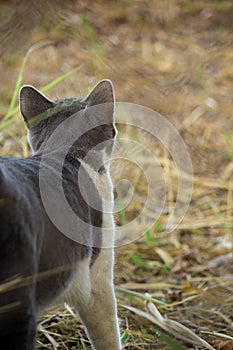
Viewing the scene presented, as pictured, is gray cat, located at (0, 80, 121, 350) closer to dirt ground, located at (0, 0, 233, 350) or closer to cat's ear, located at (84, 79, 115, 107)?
cat's ear, located at (84, 79, 115, 107)

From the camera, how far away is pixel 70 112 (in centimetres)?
246

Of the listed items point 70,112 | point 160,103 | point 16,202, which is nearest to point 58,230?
point 16,202

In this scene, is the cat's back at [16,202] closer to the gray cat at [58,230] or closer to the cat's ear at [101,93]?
the gray cat at [58,230]

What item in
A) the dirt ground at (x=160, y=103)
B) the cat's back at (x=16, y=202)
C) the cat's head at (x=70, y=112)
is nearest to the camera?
the cat's back at (x=16, y=202)

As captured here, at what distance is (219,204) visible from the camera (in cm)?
417

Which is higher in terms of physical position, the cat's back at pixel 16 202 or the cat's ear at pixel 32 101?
the cat's ear at pixel 32 101

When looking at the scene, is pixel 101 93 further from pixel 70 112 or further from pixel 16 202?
pixel 16 202

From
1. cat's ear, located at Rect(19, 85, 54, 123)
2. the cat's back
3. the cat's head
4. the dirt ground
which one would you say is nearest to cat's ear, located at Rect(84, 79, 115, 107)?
the cat's head

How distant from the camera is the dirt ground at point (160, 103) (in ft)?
9.71

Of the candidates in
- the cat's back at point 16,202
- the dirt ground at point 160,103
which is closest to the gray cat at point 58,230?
the cat's back at point 16,202

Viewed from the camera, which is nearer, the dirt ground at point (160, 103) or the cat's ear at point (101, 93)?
the cat's ear at point (101, 93)

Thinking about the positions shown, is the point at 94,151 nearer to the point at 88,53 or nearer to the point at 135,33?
the point at 88,53

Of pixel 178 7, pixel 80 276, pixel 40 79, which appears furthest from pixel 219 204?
pixel 178 7

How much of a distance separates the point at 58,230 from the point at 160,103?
3.27 m
